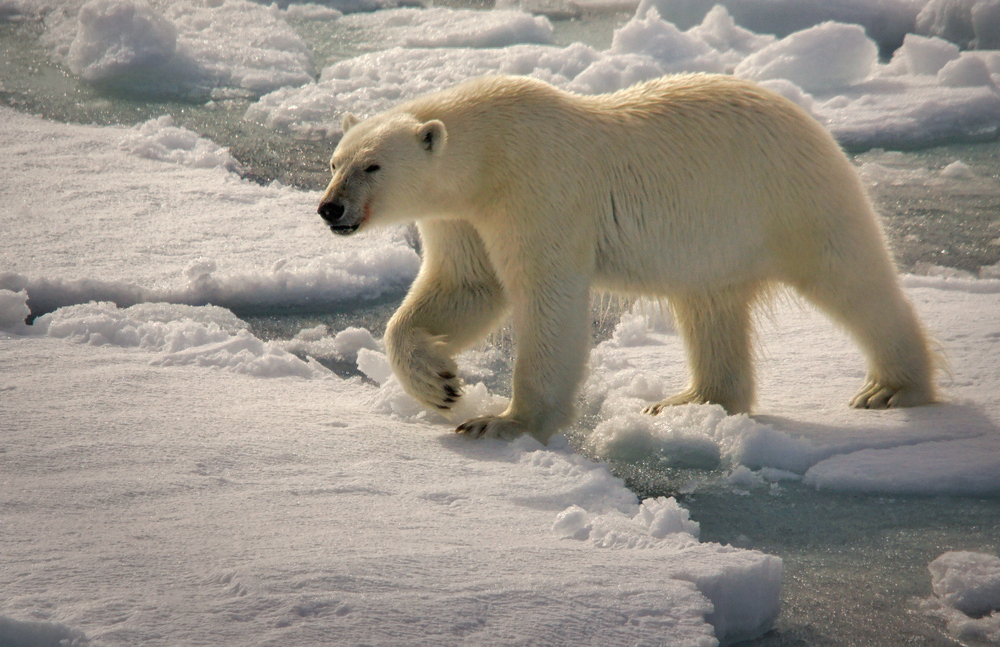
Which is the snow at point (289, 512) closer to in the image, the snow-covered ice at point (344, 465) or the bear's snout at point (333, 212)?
the snow-covered ice at point (344, 465)

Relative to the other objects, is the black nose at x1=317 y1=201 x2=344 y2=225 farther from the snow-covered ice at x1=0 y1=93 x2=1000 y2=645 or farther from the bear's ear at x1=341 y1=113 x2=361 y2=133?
the snow-covered ice at x1=0 y1=93 x2=1000 y2=645

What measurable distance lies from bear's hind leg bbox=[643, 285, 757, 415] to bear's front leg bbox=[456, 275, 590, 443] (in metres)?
0.56

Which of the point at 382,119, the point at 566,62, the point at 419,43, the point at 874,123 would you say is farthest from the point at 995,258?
the point at 419,43

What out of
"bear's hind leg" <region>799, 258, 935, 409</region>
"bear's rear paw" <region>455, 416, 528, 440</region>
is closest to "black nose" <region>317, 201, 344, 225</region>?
"bear's rear paw" <region>455, 416, 528, 440</region>

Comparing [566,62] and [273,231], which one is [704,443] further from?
[566,62]

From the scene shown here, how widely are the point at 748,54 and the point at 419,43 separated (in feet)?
10.4

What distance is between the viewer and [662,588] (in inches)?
86.1

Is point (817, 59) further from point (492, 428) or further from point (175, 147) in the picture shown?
point (492, 428)

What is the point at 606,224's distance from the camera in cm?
337

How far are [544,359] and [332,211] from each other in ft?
2.71

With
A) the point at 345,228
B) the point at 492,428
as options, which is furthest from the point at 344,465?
the point at 345,228

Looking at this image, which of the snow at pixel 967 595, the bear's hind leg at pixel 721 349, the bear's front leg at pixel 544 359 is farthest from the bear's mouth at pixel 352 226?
the snow at pixel 967 595

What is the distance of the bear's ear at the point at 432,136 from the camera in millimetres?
3133

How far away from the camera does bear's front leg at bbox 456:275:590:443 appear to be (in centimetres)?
320
